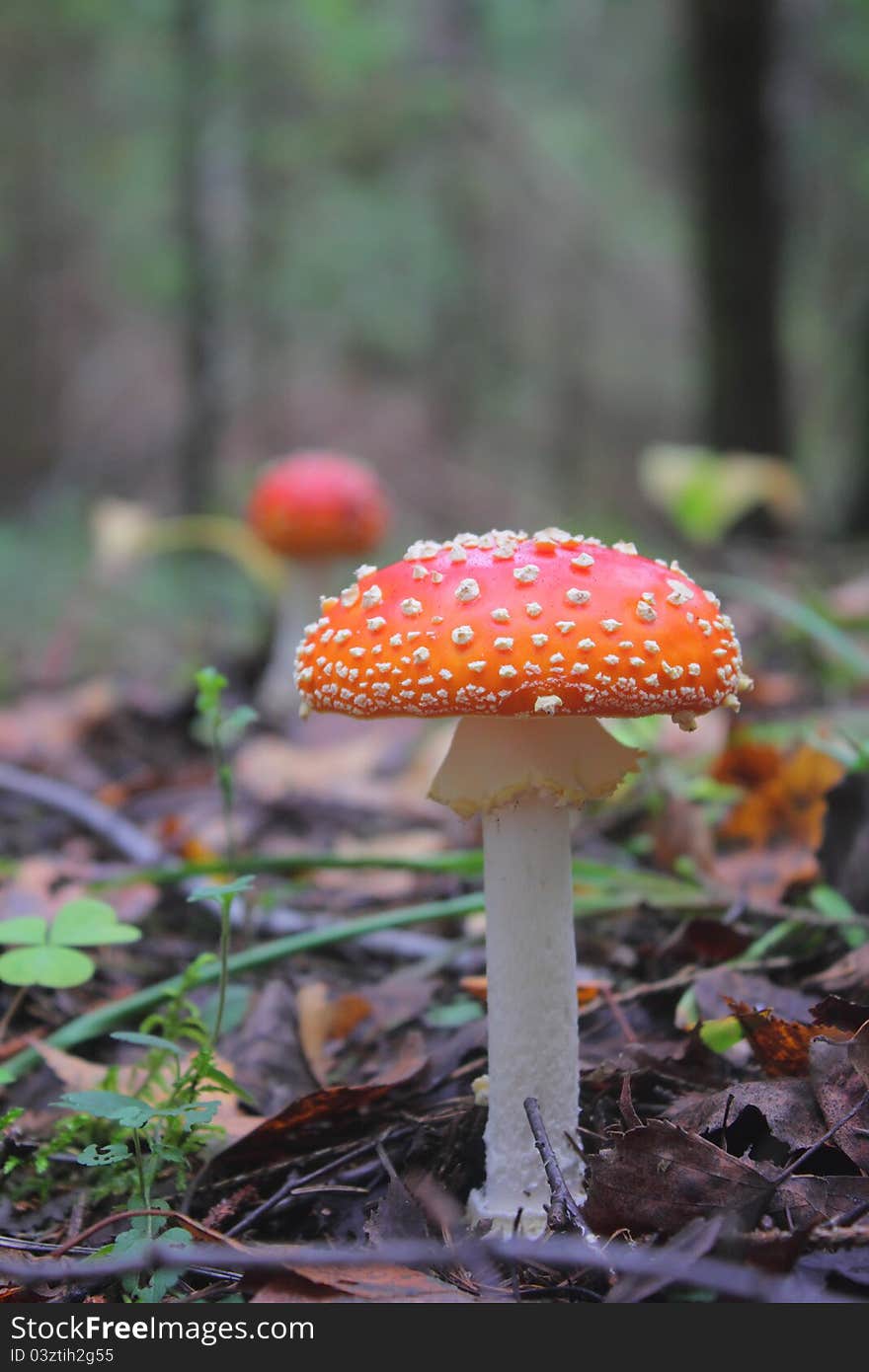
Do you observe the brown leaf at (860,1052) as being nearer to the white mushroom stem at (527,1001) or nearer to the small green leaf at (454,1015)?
the white mushroom stem at (527,1001)

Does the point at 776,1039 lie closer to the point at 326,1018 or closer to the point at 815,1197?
the point at 815,1197

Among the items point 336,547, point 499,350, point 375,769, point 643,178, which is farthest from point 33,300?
point 375,769

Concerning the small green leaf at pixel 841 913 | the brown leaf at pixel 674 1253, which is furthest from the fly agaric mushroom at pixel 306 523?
the brown leaf at pixel 674 1253

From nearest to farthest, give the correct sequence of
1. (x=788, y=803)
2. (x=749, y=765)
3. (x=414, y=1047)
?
(x=414, y=1047), (x=788, y=803), (x=749, y=765)

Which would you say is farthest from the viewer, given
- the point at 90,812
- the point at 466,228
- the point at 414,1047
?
the point at 466,228

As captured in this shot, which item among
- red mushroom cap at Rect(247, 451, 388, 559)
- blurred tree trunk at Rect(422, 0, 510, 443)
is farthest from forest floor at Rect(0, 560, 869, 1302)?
blurred tree trunk at Rect(422, 0, 510, 443)

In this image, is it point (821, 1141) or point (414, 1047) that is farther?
point (414, 1047)

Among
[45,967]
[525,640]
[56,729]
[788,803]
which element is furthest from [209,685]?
[56,729]
